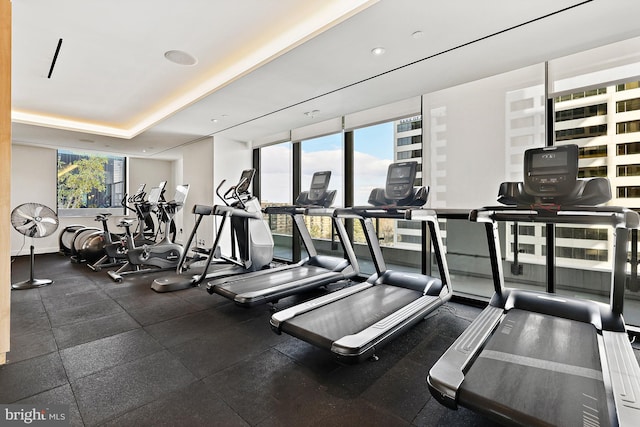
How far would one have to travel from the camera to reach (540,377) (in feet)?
5.64

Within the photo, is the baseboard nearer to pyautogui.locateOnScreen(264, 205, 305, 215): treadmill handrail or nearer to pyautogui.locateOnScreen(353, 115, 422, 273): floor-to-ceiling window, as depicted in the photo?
pyautogui.locateOnScreen(264, 205, 305, 215): treadmill handrail

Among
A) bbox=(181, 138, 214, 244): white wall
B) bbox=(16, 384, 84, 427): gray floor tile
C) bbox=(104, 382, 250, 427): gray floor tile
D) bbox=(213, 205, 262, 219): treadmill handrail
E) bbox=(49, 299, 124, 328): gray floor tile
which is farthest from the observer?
bbox=(181, 138, 214, 244): white wall

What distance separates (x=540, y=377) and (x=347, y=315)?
4.67 ft

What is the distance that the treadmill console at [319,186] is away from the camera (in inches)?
170

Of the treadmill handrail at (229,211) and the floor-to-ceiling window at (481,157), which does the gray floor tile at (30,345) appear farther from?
the floor-to-ceiling window at (481,157)

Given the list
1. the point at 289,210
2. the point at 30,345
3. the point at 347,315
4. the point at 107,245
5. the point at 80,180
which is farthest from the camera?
the point at 80,180

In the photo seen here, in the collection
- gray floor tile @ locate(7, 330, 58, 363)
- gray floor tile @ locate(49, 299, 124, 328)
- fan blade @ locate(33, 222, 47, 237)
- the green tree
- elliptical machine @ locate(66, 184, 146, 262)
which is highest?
the green tree

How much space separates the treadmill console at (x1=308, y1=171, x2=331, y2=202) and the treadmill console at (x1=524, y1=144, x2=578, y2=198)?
95.6 inches

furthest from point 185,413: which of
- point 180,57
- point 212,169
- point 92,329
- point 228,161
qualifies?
point 228,161

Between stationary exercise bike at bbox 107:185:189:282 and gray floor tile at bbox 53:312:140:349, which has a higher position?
stationary exercise bike at bbox 107:185:189:282

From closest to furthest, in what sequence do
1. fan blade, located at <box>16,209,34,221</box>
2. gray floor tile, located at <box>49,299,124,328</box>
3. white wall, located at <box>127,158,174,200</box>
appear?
gray floor tile, located at <box>49,299,124,328</box> → fan blade, located at <box>16,209,34,221</box> → white wall, located at <box>127,158,174,200</box>

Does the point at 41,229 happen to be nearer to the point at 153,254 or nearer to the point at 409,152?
the point at 153,254

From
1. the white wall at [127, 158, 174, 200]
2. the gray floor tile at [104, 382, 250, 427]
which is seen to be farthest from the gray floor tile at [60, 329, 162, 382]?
the white wall at [127, 158, 174, 200]

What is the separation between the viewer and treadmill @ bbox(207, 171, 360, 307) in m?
3.43
